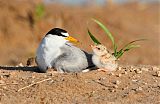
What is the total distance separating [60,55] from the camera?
6.61 m

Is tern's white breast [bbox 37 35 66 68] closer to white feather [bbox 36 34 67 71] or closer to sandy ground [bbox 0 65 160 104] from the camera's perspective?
white feather [bbox 36 34 67 71]

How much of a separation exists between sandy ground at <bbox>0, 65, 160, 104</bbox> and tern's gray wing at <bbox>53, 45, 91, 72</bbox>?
110 mm

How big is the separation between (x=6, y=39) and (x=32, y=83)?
25.6 feet

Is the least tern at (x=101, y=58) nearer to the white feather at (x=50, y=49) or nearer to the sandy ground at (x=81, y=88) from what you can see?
the sandy ground at (x=81, y=88)

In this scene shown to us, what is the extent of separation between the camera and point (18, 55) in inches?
502

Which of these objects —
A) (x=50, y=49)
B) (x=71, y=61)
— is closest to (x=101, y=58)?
(x=71, y=61)

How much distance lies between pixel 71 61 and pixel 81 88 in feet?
1.91

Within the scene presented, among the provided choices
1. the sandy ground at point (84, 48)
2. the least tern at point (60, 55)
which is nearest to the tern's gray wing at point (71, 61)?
the least tern at point (60, 55)

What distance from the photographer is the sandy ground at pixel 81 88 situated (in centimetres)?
581

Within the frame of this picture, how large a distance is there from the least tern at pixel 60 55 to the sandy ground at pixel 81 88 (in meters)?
0.11

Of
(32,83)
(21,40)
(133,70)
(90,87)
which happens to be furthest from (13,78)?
(21,40)

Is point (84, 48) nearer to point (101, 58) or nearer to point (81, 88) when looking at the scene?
point (101, 58)

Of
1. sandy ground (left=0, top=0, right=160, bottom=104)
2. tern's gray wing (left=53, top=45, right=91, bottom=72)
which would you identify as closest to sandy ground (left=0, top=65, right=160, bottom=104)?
sandy ground (left=0, top=0, right=160, bottom=104)

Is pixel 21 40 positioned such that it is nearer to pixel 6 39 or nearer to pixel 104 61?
pixel 6 39
